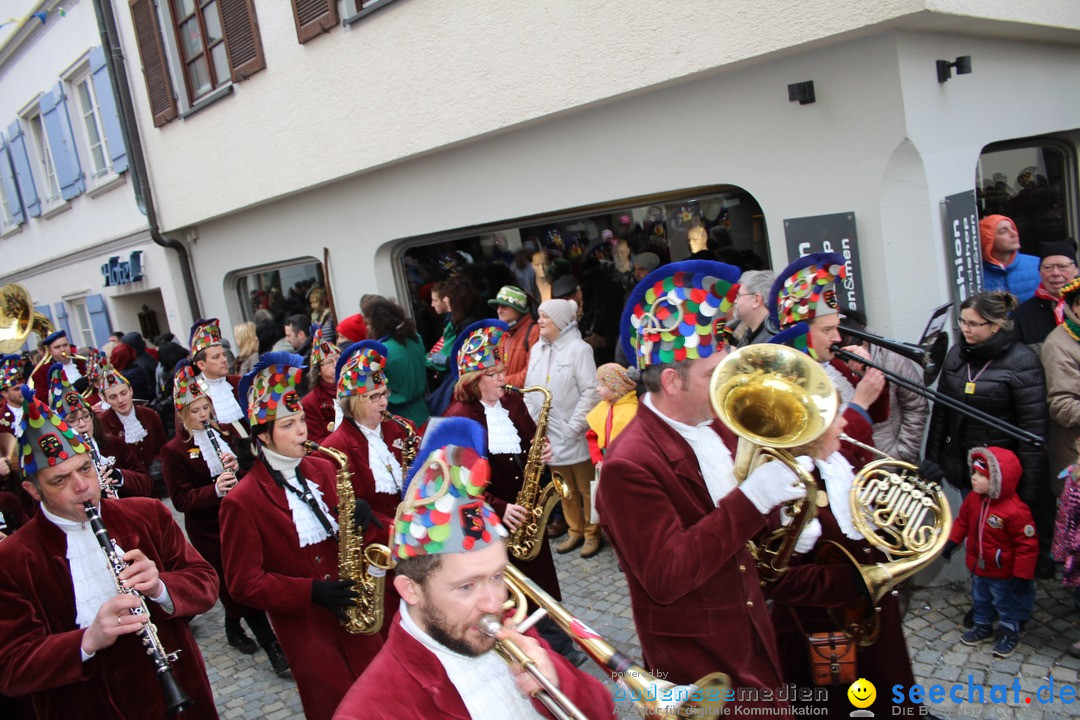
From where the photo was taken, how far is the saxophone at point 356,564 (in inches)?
133

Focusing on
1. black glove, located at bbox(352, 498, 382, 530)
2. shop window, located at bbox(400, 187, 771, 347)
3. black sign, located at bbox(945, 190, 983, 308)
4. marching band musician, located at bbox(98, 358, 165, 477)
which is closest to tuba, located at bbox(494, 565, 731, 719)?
black glove, located at bbox(352, 498, 382, 530)

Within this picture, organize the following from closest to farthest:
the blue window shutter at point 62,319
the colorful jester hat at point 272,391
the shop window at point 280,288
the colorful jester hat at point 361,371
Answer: the colorful jester hat at point 272,391 < the colorful jester hat at point 361,371 < the shop window at point 280,288 < the blue window shutter at point 62,319

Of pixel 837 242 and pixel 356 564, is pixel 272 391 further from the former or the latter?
pixel 837 242

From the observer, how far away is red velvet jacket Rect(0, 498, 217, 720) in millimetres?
2854

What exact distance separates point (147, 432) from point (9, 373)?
123cm

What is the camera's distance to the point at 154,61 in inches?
451

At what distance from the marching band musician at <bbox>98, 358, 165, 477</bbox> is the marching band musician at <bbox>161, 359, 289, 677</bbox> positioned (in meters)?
1.17

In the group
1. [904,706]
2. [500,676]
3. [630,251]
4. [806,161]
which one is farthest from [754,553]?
[630,251]

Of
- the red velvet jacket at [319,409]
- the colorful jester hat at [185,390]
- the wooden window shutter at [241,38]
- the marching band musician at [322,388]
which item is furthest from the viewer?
the wooden window shutter at [241,38]

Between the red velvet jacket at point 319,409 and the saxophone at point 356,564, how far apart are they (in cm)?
198

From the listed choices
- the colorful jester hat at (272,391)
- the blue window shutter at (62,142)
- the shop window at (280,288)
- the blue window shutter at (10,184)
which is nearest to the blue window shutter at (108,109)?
the blue window shutter at (62,142)

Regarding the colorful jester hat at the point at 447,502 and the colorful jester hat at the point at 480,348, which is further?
the colorful jester hat at the point at 480,348

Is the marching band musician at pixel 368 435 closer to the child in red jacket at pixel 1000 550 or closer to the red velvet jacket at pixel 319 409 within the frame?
the red velvet jacket at pixel 319 409

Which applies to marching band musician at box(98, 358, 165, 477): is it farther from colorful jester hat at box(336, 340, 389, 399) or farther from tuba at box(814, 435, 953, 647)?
tuba at box(814, 435, 953, 647)
